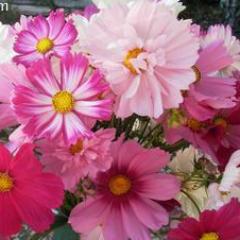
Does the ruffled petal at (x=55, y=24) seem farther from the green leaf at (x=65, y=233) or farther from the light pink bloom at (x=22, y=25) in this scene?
the green leaf at (x=65, y=233)

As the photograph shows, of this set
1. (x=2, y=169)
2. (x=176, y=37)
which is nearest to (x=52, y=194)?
(x=2, y=169)

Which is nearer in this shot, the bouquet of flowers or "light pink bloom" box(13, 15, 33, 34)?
the bouquet of flowers

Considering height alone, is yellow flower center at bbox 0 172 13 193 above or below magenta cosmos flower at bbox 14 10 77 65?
below

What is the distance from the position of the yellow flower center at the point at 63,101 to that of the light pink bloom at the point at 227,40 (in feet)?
0.47

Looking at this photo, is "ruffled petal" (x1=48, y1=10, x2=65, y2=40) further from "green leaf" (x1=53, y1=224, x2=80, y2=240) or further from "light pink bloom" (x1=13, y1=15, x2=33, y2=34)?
"green leaf" (x1=53, y1=224, x2=80, y2=240)

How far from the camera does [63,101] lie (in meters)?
0.49

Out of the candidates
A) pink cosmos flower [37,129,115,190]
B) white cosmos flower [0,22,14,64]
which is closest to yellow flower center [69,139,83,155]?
pink cosmos flower [37,129,115,190]

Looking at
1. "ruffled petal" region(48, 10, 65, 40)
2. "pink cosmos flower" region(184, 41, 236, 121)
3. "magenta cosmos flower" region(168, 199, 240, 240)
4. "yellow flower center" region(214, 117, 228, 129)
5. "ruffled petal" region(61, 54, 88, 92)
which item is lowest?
"magenta cosmos flower" region(168, 199, 240, 240)

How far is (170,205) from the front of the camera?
1.80 ft

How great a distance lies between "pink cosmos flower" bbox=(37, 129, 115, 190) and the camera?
493 millimetres

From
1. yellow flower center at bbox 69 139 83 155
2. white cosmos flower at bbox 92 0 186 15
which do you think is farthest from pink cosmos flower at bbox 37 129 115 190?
white cosmos flower at bbox 92 0 186 15

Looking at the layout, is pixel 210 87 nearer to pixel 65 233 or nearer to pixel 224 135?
pixel 224 135

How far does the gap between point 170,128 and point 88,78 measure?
79mm

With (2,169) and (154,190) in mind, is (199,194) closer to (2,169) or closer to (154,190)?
(154,190)
